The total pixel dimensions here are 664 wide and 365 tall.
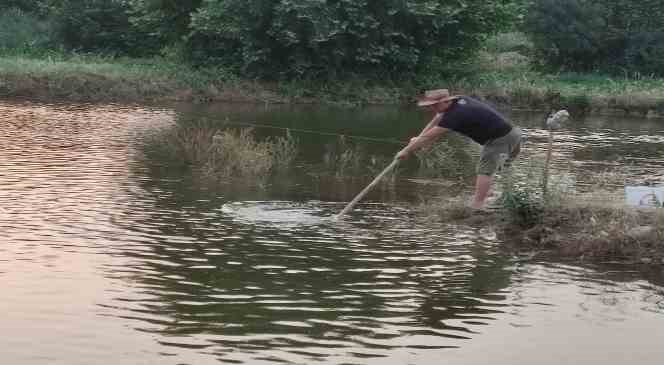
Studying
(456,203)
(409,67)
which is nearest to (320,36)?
(409,67)

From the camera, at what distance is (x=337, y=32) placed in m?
35.4

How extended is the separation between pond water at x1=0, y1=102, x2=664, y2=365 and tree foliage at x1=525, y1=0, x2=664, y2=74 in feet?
124

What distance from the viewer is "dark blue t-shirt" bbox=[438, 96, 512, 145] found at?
36.1ft

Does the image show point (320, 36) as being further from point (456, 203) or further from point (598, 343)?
point (598, 343)

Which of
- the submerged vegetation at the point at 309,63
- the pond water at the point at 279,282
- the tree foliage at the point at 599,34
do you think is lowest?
the pond water at the point at 279,282

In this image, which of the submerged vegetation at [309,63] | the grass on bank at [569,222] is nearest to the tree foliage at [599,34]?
the submerged vegetation at [309,63]

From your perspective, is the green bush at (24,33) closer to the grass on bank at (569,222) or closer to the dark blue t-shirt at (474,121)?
the dark blue t-shirt at (474,121)

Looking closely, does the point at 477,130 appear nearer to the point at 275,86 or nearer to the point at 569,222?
the point at 569,222

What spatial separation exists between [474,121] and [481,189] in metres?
0.82

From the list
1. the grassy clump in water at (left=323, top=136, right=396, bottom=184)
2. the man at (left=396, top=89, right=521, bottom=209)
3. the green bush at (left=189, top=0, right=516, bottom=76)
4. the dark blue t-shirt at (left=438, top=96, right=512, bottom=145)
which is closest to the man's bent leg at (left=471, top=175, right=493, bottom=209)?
the man at (left=396, top=89, right=521, bottom=209)

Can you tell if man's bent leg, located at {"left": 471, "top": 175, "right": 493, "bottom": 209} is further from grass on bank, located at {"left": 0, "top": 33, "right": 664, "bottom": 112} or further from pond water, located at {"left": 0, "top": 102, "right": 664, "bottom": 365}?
grass on bank, located at {"left": 0, "top": 33, "right": 664, "bottom": 112}

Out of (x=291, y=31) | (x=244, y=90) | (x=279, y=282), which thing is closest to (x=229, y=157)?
(x=279, y=282)

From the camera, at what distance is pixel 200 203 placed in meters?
12.4

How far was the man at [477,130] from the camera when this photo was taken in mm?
11000
